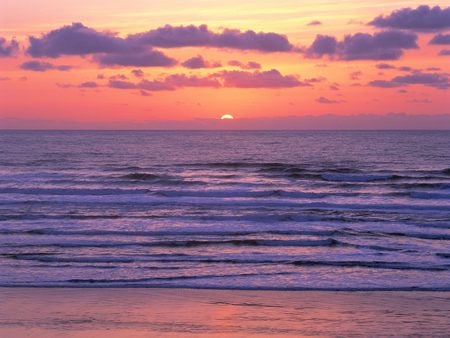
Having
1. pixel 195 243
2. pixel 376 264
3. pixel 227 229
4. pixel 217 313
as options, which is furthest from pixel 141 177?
pixel 217 313

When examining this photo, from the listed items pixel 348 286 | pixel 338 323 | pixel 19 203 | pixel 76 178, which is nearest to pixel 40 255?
pixel 348 286

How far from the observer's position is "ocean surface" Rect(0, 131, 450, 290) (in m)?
12.9

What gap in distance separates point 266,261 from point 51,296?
481 centimetres

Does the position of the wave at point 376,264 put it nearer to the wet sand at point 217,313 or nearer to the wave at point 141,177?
the wet sand at point 217,313

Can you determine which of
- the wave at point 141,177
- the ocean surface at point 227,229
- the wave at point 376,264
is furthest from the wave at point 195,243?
the wave at point 141,177

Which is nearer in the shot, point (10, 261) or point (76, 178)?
point (10, 261)

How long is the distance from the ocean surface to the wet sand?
0.69 m

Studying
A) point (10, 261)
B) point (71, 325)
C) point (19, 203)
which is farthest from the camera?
point (19, 203)

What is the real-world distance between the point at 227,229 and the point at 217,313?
9052 mm

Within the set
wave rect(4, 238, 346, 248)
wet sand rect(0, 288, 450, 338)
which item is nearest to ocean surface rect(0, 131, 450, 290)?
wave rect(4, 238, 346, 248)

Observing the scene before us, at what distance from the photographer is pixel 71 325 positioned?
31.1 feet

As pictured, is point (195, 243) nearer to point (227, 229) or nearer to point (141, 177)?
point (227, 229)

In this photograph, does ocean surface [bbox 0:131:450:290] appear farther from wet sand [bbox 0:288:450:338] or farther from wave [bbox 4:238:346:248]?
wet sand [bbox 0:288:450:338]

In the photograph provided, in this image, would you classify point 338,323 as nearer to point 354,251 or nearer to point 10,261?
point 354,251
